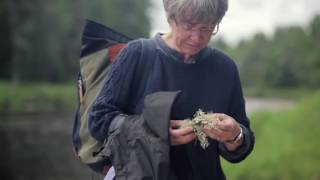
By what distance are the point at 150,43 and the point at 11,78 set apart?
43.9 m

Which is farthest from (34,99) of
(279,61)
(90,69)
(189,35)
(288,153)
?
(189,35)

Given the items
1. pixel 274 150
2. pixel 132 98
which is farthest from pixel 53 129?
pixel 132 98

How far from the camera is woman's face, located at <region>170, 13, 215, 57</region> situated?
7.68 feet

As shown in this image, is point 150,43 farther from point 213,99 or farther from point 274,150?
point 274,150

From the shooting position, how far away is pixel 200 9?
2295 mm

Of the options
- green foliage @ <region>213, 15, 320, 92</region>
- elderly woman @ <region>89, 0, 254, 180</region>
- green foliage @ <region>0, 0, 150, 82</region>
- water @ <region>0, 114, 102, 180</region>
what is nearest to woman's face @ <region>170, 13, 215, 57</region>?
elderly woman @ <region>89, 0, 254, 180</region>

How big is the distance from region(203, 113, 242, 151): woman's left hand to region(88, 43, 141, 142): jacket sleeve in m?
0.33

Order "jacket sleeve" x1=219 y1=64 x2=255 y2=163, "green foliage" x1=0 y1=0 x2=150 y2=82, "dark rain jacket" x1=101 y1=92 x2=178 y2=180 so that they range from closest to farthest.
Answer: "dark rain jacket" x1=101 y1=92 x2=178 y2=180 < "jacket sleeve" x1=219 y1=64 x2=255 y2=163 < "green foliage" x1=0 y1=0 x2=150 y2=82

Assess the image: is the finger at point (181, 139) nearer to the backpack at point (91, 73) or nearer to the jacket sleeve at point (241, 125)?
the jacket sleeve at point (241, 125)

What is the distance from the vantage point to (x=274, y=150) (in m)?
10.1

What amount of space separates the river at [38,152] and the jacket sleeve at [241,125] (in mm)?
6519

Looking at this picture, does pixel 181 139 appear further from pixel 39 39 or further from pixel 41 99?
pixel 39 39

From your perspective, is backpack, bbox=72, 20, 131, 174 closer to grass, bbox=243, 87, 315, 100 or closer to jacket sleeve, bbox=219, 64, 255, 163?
jacket sleeve, bbox=219, 64, 255, 163

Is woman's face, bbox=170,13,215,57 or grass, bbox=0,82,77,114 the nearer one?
woman's face, bbox=170,13,215,57
